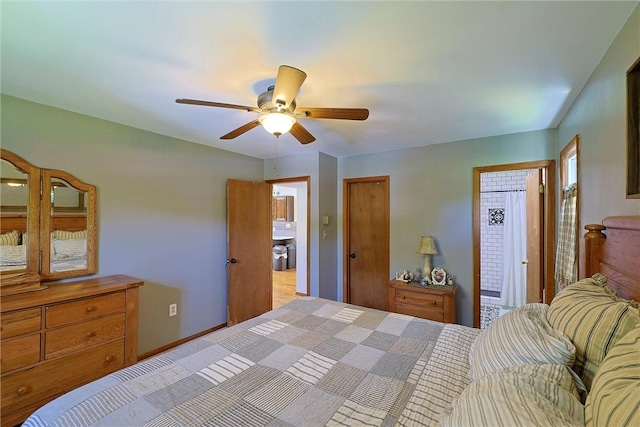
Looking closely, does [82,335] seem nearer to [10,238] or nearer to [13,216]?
[10,238]

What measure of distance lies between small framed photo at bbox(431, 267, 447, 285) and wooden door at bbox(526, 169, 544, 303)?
0.90 meters

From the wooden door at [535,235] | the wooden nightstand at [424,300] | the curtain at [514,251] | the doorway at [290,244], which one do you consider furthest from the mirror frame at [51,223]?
the curtain at [514,251]

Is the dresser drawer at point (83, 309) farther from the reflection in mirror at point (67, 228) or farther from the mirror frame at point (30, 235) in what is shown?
the reflection in mirror at point (67, 228)

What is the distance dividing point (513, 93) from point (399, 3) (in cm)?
133

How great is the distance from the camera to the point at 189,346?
5.03ft

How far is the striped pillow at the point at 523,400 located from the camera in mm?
664

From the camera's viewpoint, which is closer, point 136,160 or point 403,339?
point 403,339

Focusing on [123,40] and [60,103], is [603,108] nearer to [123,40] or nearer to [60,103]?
[123,40]

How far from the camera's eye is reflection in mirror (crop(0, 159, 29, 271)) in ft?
6.44

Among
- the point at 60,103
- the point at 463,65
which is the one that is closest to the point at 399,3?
the point at 463,65

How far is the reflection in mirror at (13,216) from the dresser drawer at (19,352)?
58cm

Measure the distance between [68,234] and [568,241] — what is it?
4077mm

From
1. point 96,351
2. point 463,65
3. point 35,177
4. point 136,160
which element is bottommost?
point 96,351

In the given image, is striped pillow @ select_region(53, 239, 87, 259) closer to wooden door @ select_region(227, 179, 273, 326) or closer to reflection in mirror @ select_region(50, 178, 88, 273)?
reflection in mirror @ select_region(50, 178, 88, 273)
